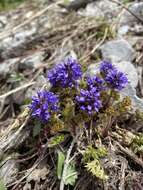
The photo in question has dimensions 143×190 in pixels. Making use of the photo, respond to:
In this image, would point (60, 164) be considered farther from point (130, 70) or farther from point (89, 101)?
point (130, 70)

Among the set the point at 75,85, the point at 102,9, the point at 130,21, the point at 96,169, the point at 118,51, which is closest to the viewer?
the point at 96,169

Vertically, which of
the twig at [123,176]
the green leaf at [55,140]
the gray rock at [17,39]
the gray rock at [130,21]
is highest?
the green leaf at [55,140]

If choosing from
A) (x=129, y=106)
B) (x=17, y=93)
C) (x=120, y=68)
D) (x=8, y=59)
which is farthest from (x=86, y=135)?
(x=8, y=59)

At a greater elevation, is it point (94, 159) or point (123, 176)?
point (94, 159)

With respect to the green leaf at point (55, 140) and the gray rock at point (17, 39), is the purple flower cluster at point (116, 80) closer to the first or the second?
the green leaf at point (55, 140)

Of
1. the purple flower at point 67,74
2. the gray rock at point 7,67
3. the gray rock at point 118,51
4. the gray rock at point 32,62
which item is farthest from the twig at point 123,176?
the gray rock at point 7,67

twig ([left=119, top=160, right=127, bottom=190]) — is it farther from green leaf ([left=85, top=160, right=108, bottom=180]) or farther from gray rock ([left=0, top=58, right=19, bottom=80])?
gray rock ([left=0, top=58, right=19, bottom=80])

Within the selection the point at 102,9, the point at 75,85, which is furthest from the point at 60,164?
the point at 102,9
